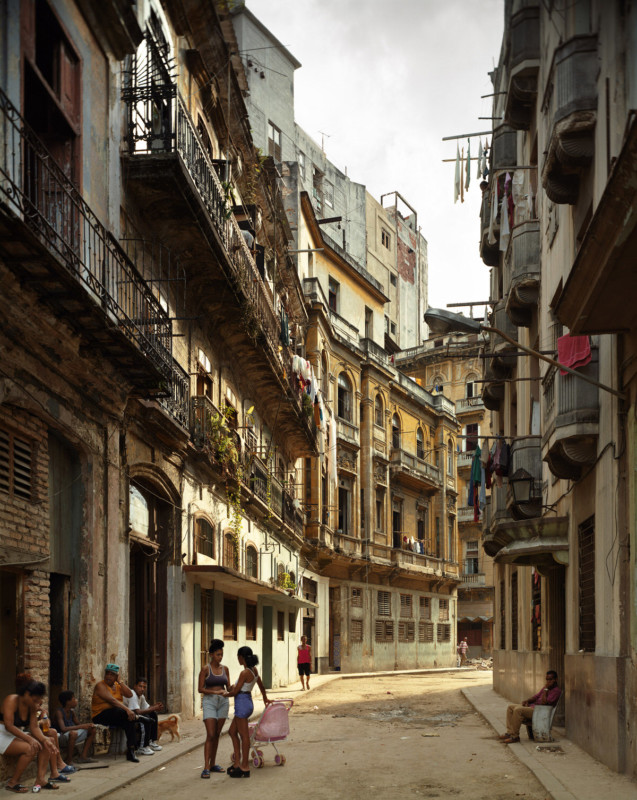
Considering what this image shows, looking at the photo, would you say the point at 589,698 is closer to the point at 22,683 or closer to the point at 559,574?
the point at 559,574

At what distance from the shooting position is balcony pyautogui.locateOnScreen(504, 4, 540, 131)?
56.8 feet

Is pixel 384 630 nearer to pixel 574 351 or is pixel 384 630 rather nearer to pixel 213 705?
pixel 574 351

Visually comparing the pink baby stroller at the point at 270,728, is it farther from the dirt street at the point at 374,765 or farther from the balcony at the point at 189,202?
the balcony at the point at 189,202

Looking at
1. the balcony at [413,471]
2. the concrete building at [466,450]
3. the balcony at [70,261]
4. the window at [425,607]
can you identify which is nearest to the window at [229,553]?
the balcony at [70,261]

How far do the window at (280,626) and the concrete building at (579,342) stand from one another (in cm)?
1096

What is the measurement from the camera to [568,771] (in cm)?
1156

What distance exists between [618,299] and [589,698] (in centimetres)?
557

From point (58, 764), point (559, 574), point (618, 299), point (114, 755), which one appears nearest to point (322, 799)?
point (58, 764)

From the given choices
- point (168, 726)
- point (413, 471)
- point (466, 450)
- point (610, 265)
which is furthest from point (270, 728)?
point (466, 450)

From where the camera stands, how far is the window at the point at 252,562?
25.9 m

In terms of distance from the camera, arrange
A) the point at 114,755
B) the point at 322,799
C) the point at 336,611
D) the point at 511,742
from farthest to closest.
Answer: the point at 336,611 < the point at 511,742 < the point at 114,755 < the point at 322,799

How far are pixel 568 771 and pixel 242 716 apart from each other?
376 cm

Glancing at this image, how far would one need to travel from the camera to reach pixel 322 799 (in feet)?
32.7

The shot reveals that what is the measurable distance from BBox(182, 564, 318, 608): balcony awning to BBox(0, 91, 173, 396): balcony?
4440mm
